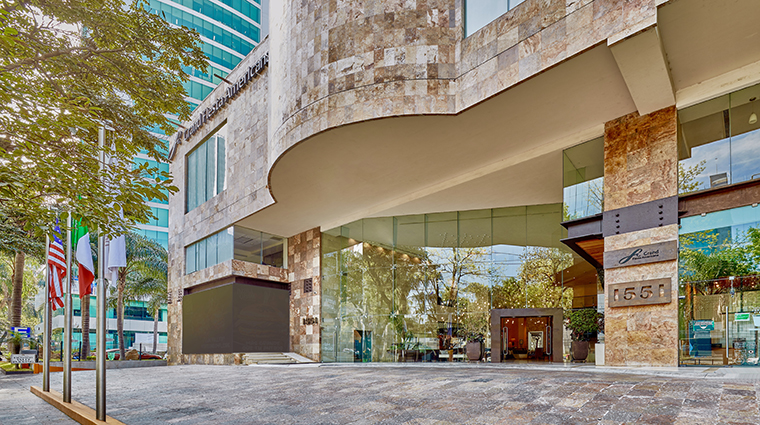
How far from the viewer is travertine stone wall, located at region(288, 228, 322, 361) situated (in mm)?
26078

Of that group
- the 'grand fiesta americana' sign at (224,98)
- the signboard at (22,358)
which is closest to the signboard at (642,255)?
the 'grand fiesta americana' sign at (224,98)

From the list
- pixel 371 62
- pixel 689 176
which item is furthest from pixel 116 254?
pixel 689 176

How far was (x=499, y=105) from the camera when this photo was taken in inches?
554

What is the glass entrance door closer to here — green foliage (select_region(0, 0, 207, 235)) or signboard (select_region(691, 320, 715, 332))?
signboard (select_region(691, 320, 715, 332))

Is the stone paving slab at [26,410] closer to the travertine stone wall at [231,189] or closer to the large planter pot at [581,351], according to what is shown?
the travertine stone wall at [231,189]

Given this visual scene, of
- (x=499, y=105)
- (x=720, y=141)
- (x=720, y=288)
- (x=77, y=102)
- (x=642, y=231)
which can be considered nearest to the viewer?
(x=77, y=102)

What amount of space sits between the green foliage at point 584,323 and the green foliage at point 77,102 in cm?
1577

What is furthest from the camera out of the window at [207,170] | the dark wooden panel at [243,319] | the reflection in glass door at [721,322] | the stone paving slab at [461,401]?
the window at [207,170]

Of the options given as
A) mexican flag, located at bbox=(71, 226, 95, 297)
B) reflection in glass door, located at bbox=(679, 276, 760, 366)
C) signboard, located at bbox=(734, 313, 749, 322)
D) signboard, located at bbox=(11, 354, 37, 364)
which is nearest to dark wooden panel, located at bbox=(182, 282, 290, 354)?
signboard, located at bbox=(11, 354, 37, 364)

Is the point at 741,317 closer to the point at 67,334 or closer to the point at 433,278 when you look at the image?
the point at 433,278

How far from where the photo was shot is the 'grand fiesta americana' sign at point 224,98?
2505 centimetres

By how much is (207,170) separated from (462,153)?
56.6ft

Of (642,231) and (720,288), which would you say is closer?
(720,288)

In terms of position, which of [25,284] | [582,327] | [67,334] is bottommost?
[25,284]
